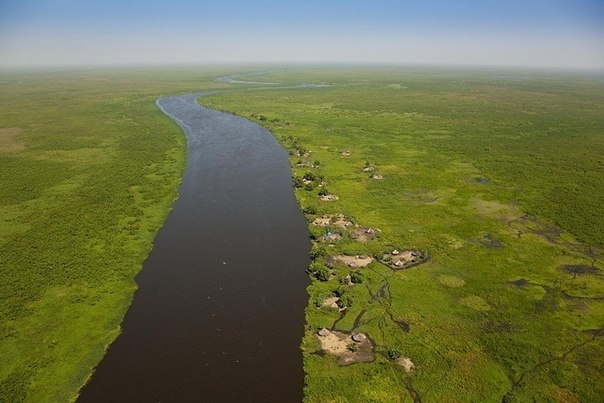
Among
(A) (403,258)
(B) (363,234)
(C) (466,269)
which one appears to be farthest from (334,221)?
(C) (466,269)

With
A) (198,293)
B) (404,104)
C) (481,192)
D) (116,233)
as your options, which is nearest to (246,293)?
(198,293)

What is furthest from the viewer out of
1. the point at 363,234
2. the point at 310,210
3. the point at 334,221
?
the point at 310,210

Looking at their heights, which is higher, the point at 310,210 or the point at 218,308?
the point at 310,210

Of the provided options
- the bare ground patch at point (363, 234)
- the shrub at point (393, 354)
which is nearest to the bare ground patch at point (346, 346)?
the shrub at point (393, 354)

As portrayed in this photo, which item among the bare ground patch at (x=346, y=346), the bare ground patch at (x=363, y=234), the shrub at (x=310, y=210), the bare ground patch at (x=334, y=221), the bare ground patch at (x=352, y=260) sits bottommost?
the bare ground patch at (x=346, y=346)

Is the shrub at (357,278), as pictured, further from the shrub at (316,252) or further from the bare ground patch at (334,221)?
the bare ground patch at (334,221)

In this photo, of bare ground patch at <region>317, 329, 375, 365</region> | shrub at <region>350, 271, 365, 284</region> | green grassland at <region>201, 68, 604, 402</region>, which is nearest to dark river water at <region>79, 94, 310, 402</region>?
bare ground patch at <region>317, 329, 375, 365</region>

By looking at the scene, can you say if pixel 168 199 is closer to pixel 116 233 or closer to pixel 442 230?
pixel 116 233

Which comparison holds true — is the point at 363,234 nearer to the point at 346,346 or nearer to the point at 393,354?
the point at 346,346
